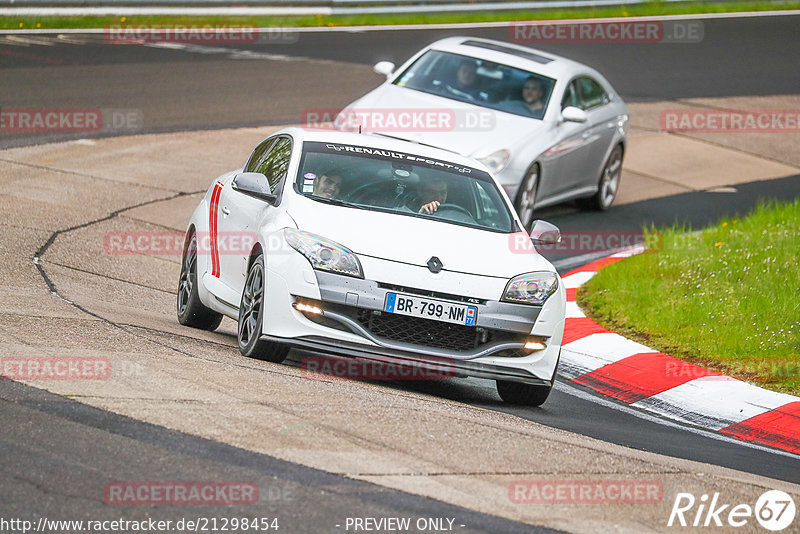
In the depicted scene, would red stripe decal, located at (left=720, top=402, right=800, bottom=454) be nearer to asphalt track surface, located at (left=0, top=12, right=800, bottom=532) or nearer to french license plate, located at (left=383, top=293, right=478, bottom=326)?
asphalt track surface, located at (left=0, top=12, right=800, bottom=532)

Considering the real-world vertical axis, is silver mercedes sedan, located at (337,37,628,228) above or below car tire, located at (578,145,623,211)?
above

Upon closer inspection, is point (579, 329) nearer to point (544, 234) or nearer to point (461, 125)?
point (544, 234)

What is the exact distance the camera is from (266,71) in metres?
21.0

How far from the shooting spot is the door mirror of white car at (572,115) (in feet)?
→ 46.3

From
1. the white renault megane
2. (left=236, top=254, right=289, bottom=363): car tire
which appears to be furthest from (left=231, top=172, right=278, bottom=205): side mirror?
(left=236, top=254, right=289, bottom=363): car tire

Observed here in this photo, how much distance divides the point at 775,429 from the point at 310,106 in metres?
11.6

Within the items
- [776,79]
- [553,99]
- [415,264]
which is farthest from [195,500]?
[776,79]

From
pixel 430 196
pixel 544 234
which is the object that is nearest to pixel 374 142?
pixel 430 196

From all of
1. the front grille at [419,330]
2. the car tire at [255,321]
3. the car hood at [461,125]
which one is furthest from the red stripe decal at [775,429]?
the car hood at [461,125]

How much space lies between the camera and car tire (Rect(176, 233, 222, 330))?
9102mm

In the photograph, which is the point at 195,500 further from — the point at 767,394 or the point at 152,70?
the point at 152,70

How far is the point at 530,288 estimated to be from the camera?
7766mm

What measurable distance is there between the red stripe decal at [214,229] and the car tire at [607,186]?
7.34 metres

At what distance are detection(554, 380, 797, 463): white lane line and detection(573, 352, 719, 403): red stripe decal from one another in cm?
18
